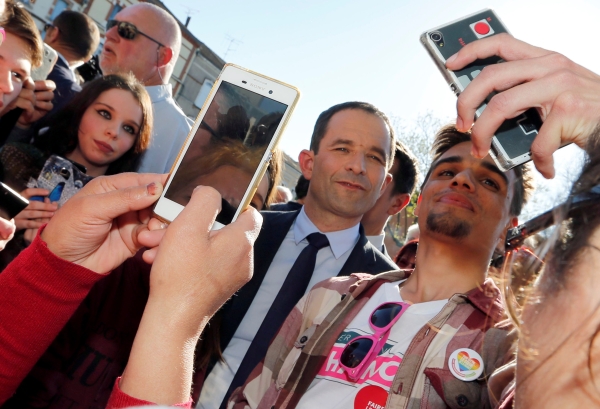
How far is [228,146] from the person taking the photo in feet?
5.93

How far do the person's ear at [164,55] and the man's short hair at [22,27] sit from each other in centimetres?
136

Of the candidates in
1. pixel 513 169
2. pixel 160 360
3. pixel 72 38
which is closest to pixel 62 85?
pixel 72 38

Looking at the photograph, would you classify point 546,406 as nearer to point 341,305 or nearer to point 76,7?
point 341,305

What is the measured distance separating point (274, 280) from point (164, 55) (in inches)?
103

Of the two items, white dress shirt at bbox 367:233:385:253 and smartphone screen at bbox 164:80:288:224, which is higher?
smartphone screen at bbox 164:80:288:224

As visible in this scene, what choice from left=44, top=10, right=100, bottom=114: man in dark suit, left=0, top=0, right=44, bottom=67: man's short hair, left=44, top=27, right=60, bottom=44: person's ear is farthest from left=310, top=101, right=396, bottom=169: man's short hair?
left=44, top=27, right=60, bottom=44: person's ear

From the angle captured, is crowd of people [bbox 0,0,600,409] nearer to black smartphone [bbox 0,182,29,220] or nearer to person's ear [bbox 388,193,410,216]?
black smartphone [bbox 0,182,29,220]

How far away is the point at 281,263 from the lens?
3.05 metres

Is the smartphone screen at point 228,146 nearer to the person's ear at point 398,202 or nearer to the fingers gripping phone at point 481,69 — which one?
the fingers gripping phone at point 481,69

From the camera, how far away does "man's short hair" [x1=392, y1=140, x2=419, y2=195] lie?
496cm

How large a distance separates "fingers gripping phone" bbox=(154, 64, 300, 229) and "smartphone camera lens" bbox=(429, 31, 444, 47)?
52 centimetres

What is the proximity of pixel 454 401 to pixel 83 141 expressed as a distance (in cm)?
259

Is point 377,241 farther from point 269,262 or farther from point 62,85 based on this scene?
point 62,85

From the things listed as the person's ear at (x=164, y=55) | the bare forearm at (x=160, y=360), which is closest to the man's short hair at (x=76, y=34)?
the person's ear at (x=164, y=55)
